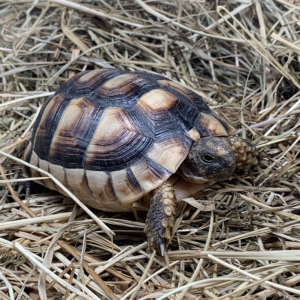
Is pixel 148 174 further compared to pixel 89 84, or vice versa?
pixel 89 84

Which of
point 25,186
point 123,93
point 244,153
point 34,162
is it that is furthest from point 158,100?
point 25,186

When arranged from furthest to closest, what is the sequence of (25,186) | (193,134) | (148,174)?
(25,186) → (193,134) → (148,174)

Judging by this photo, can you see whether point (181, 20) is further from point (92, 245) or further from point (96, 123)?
point (92, 245)

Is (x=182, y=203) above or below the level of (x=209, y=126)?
below

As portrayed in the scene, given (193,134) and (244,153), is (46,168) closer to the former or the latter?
(193,134)

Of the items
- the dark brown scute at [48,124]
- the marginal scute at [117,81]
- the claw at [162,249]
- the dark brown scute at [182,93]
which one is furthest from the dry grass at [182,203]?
the marginal scute at [117,81]

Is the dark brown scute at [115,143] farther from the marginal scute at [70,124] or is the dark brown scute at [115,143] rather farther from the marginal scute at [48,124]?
the marginal scute at [48,124]

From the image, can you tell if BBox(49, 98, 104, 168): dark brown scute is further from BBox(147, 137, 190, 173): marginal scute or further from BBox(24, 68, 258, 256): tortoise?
BBox(147, 137, 190, 173): marginal scute

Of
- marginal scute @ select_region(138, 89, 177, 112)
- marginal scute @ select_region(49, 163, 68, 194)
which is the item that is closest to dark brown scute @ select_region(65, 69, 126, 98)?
marginal scute @ select_region(138, 89, 177, 112)
